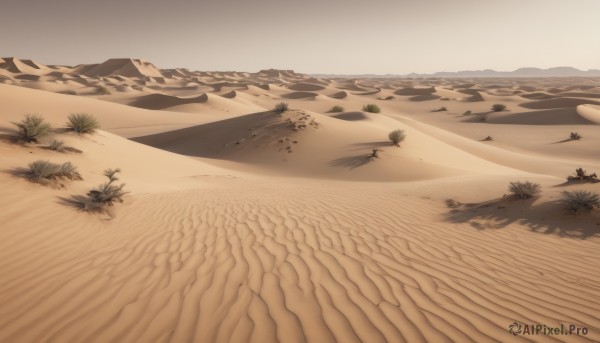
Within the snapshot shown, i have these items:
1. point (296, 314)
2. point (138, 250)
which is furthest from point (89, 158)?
point (296, 314)

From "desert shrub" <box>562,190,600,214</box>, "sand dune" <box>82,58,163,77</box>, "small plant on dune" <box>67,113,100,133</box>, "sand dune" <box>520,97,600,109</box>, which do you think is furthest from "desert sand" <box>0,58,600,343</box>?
"sand dune" <box>82,58,163,77</box>

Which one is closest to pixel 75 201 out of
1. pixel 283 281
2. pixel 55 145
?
pixel 55 145

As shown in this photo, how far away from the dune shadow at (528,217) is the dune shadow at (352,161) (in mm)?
5726

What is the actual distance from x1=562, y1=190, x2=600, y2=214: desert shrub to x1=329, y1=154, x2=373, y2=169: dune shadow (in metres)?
6.94

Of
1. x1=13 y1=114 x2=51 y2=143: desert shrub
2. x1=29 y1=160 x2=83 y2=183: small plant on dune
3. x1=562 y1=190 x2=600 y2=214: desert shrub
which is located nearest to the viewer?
x1=29 y1=160 x2=83 y2=183: small plant on dune

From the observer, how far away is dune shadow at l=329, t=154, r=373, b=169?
12320 mm

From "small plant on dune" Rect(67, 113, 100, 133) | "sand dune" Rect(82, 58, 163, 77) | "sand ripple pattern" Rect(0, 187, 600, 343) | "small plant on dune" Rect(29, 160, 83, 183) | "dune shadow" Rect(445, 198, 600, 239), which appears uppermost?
"sand dune" Rect(82, 58, 163, 77)

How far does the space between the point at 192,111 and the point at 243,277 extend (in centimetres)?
3016

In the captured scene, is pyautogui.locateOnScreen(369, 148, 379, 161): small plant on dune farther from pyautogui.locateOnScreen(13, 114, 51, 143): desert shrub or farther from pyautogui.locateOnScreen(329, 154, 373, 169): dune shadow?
pyautogui.locateOnScreen(13, 114, 51, 143): desert shrub

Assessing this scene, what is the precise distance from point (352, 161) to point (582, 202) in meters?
7.65

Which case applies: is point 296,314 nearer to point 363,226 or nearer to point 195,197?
point 363,226

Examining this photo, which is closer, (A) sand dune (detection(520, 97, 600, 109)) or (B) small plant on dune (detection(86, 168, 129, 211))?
(B) small plant on dune (detection(86, 168, 129, 211))

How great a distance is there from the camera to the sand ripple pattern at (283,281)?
2.88m

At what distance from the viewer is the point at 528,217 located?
5.84 metres
